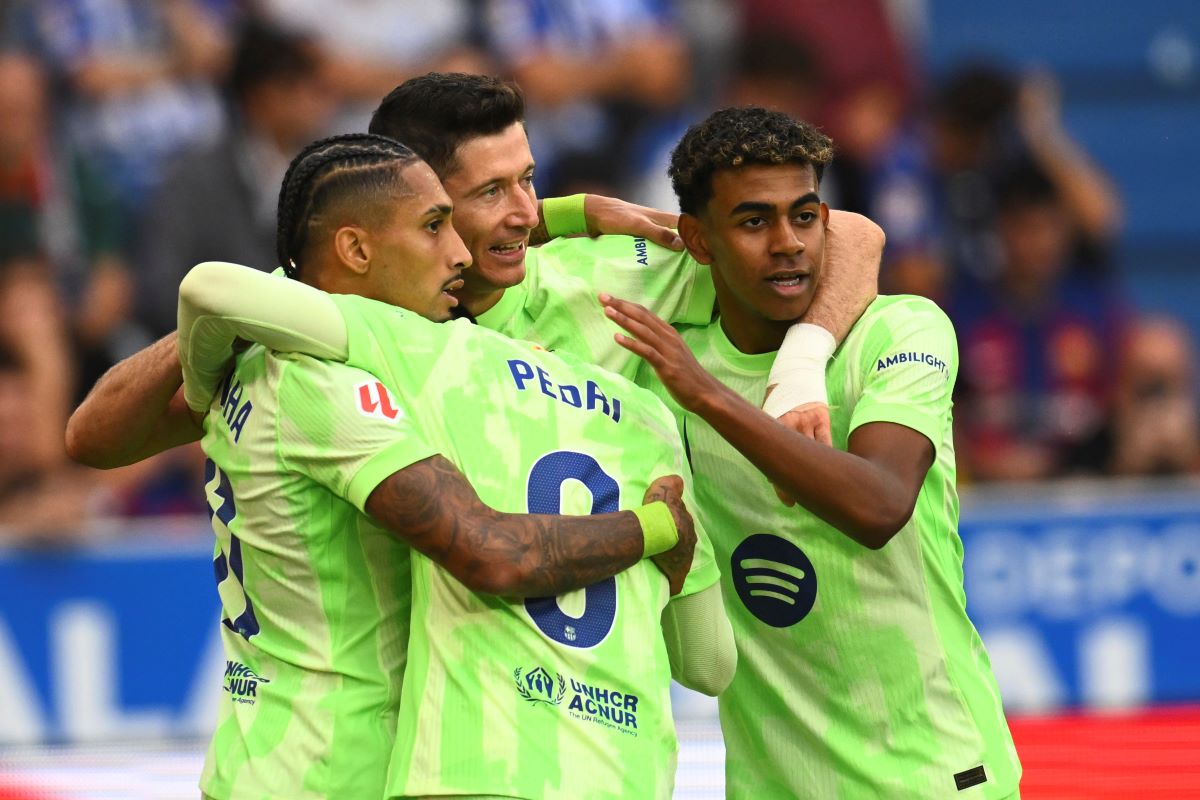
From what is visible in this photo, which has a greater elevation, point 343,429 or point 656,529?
point 343,429

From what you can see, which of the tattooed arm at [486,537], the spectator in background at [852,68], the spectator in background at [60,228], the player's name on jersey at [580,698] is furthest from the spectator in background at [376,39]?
the player's name on jersey at [580,698]

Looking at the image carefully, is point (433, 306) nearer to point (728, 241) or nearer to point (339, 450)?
point (339, 450)

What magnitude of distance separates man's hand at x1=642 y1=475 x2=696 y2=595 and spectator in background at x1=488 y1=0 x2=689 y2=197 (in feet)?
18.9

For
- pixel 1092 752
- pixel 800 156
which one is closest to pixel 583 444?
pixel 800 156

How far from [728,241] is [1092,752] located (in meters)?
3.23

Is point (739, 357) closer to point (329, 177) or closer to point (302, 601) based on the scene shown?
point (329, 177)

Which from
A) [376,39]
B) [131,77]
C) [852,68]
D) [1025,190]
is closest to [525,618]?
[131,77]

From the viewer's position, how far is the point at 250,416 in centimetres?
294

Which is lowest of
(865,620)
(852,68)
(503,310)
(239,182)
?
(865,620)

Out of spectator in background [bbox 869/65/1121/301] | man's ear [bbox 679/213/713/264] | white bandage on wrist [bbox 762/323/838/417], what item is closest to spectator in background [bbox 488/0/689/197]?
spectator in background [bbox 869/65/1121/301]

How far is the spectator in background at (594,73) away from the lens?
8.79m

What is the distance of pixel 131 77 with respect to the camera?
8.31 metres

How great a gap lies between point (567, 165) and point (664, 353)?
5.57m

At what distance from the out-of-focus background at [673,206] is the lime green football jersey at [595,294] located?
212cm
